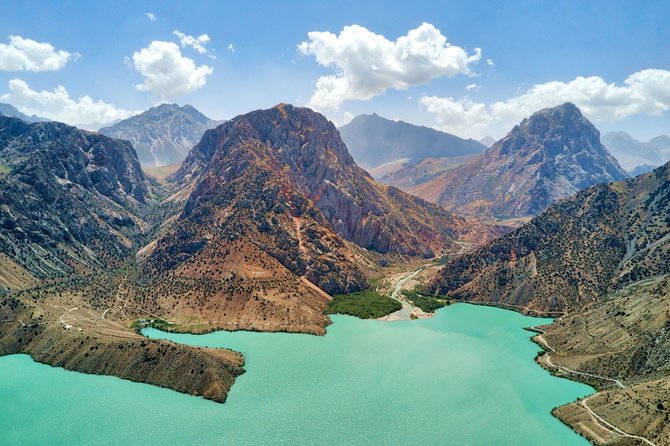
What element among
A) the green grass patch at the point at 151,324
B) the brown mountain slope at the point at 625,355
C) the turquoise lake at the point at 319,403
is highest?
the brown mountain slope at the point at 625,355

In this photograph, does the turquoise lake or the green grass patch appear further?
the green grass patch

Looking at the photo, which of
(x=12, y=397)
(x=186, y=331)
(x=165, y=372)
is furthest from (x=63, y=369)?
(x=186, y=331)

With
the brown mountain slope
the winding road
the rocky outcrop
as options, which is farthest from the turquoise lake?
the brown mountain slope

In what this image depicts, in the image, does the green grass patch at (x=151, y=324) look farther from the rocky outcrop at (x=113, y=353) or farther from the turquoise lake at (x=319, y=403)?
the turquoise lake at (x=319, y=403)

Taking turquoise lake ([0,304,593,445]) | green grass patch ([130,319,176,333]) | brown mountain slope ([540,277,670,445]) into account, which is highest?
brown mountain slope ([540,277,670,445])

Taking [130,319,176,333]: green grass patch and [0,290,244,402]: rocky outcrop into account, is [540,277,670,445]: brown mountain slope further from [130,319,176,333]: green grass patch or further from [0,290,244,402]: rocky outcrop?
[130,319,176,333]: green grass patch

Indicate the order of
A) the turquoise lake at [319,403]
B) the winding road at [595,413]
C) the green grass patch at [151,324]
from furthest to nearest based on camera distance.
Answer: the green grass patch at [151,324]
the turquoise lake at [319,403]
the winding road at [595,413]

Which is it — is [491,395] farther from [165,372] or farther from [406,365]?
[165,372]

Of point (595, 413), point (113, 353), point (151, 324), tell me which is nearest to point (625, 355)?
point (595, 413)

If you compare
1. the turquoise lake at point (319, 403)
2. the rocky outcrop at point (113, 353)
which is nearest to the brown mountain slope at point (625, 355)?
the turquoise lake at point (319, 403)
